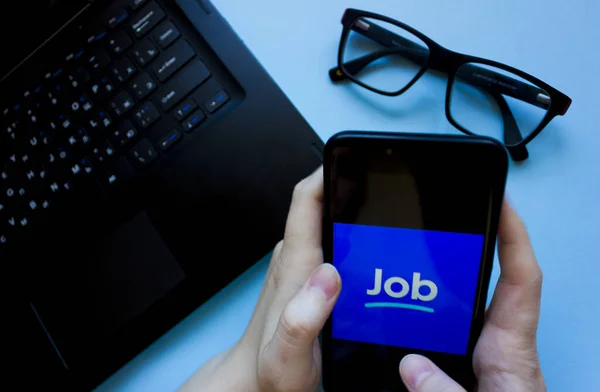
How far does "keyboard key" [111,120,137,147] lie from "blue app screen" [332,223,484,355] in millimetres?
209

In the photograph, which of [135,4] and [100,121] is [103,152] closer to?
[100,121]

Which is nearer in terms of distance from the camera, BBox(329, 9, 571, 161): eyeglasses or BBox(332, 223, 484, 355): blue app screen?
BBox(332, 223, 484, 355): blue app screen

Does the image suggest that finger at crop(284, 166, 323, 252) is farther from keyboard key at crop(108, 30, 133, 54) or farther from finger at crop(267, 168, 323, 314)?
keyboard key at crop(108, 30, 133, 54)

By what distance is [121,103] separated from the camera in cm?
45

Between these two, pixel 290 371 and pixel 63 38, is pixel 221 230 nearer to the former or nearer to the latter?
pixel 290 371

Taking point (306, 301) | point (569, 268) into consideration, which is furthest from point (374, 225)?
point (569, 268)

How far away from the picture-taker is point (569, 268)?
43 centimetres

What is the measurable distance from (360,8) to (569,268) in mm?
319

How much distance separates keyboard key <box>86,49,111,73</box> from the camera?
0.46m

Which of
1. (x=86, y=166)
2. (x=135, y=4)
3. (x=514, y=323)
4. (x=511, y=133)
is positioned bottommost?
(x=514, y=323)

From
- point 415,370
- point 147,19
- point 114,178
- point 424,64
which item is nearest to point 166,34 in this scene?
point 147,19

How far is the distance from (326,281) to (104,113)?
261 millimetres

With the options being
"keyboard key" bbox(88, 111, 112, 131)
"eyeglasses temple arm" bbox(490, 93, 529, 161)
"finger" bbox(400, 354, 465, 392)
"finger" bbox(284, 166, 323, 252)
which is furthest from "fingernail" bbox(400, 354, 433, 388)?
"keyboard key" bbox(88, 111, 112, 131)

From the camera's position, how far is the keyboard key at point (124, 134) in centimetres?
44
